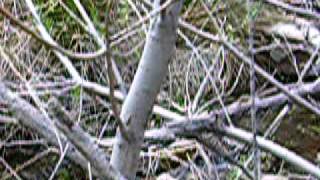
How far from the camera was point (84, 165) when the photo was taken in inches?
36.2

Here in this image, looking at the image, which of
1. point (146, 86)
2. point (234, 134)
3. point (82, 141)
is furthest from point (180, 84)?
point (82, 141)

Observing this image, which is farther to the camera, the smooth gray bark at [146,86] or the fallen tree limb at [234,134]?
the fallen tree limb at [234,134]

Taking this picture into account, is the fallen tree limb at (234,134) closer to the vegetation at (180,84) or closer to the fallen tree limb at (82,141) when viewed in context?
the vegetation at (180,84)

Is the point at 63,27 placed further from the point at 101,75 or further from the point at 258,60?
the point at 258,60

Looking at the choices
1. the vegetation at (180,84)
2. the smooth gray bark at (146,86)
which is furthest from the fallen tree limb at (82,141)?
the vegetation at (180,84)

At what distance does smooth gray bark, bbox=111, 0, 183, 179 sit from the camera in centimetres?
98

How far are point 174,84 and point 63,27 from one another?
49 cm

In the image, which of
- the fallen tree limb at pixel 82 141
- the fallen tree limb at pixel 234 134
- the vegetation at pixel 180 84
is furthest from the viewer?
the vegetation at pixel 180 84

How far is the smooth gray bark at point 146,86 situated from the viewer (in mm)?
984

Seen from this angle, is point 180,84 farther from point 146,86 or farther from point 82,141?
point 82,141

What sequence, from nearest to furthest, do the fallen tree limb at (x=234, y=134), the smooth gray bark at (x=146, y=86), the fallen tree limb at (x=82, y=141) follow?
the fallen tree limb at (x=82, y=141) < the smooth gray bark at (x=146, y=86) < the fallen tree limb at (x=234, y=134)

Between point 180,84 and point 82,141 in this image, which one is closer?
point 82,141

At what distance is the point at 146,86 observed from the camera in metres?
0.99

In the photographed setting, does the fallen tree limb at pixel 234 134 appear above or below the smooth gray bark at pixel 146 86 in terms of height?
below
